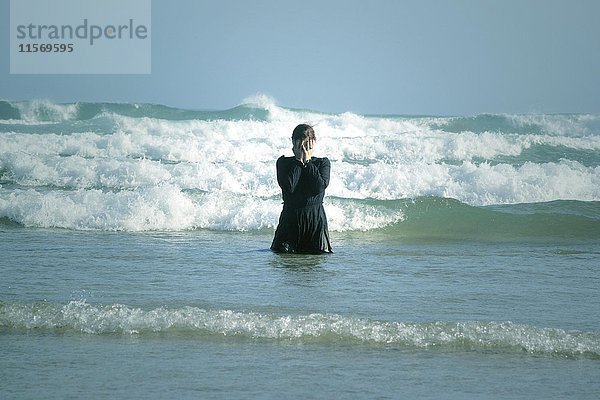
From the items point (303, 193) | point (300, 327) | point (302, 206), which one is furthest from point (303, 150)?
point (300, 327)

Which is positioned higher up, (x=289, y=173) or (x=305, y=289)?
(x=289, y=173)

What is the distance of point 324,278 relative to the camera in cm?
760

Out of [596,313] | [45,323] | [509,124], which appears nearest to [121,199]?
[45,323]

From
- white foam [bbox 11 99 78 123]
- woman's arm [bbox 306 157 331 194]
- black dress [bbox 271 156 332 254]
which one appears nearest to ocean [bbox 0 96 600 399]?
black dress [bbox 271 156 332 254]

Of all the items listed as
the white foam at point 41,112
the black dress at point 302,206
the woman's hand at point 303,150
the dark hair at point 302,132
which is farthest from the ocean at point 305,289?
the white foam at point 41,112

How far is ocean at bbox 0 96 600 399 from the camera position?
4828 mm

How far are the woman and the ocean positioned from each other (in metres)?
0.23

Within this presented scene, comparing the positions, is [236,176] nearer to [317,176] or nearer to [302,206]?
[302,206]

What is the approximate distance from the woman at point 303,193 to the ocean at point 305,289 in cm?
23

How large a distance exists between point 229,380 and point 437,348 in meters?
1.37

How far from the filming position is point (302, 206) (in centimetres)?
862

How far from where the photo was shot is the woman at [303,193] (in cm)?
847

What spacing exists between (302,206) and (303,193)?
13cm

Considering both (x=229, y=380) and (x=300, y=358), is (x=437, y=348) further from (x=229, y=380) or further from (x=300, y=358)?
(x=229, y=380)
